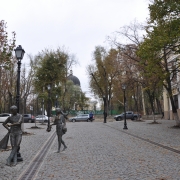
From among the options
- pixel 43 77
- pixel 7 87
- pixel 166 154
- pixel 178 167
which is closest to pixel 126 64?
pixel 43 77

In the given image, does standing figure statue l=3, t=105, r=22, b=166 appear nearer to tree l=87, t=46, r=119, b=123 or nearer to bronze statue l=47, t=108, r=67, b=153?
bronze statue l=47, t=108, r=67, b=153

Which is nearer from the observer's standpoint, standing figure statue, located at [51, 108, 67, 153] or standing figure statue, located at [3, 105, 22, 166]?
standing figure statue, located at [3, 105, 22, 166]

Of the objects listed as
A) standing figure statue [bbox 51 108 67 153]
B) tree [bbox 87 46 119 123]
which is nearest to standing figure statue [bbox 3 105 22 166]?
standing figure statue [bbox 51 108 67 153]

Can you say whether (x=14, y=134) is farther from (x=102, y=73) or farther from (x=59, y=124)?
(x=102, y=73)

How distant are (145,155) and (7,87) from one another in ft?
118

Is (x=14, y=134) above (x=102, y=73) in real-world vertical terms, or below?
below

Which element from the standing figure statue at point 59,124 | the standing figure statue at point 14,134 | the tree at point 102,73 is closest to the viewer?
the standing figure statue at point 14,134

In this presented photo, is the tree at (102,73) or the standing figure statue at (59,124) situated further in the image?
the tree at (102,73)

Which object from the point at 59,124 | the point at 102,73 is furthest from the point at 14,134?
the point at 102,73

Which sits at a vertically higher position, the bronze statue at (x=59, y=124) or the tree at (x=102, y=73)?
the tree at (x=102, y=73)

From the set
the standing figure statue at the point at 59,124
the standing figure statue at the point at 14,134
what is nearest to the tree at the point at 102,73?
the standing figure statue at the point at 59,124

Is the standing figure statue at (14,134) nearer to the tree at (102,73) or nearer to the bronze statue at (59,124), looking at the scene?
the bronze statue at (59,124)

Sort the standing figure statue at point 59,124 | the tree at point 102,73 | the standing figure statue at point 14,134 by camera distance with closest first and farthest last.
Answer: the standing figure statue at point 14,134
the standing figure statue at point 59,124
the tree at point 102,73

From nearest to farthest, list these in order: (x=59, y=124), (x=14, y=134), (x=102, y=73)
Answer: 1. (x=14, y=134)
2. (x=59, y=124)
3. (x=102, y=73)
